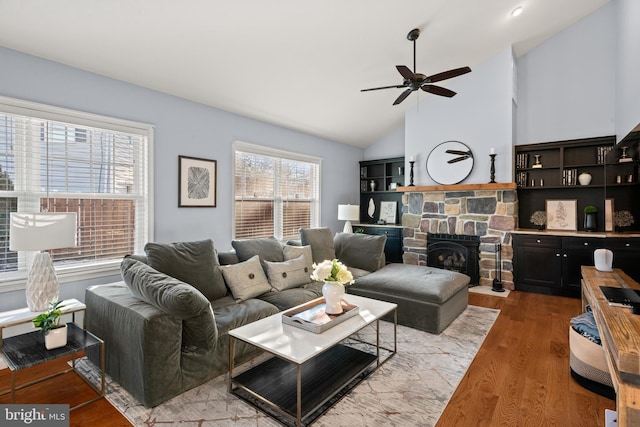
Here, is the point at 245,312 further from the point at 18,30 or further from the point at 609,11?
the point at 609,11

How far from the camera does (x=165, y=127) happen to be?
3750mm

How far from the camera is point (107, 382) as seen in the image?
2.35 m

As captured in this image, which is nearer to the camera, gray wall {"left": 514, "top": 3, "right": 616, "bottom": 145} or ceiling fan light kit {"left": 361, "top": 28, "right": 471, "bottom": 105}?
ceiling fan light kit {"left": 361, "top": 28, "right": 471, "bottom": 105}

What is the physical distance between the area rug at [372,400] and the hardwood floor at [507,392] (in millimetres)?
86

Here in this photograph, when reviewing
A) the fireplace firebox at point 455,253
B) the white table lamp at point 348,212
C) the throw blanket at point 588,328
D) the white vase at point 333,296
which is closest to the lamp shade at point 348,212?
the white table lamp at point 348,212

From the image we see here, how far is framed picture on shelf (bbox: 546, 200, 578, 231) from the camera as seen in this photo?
193 inches

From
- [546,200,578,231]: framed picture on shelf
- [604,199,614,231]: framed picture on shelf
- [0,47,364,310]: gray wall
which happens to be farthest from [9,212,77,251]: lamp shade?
[546,200,578,231]: framed picture on shelf

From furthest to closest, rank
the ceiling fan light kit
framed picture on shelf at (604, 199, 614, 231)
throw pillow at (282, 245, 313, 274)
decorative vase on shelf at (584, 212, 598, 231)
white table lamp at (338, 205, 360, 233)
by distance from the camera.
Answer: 1. white table lamp at (338, 205, 360, 233)
2. decorative vase on shelf at (584, 212, 598, 231)
3. throw pillow at (282, 245, 313, 274)
4. the ceiling fan light kit
5. framed picture on shelf at (604, 199, 614, 231)

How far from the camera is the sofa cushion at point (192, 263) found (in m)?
2.80

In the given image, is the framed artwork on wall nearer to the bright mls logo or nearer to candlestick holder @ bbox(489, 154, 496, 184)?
the bright mls logo

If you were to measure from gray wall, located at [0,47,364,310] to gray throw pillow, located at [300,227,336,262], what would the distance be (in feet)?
3.51

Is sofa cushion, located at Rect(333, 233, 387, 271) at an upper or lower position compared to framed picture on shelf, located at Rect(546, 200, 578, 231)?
lower

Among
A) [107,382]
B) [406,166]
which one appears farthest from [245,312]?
[406,166]

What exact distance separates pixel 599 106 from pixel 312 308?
16.5ft
